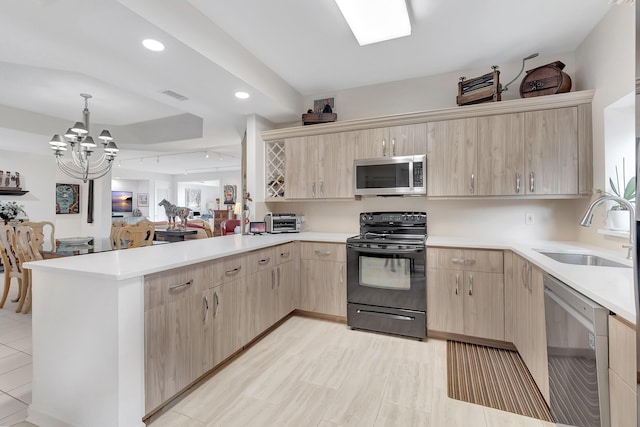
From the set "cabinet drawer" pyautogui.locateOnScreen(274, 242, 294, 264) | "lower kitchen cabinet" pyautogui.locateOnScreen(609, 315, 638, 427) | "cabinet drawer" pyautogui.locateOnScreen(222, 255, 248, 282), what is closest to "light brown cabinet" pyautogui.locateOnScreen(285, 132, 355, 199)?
"cabinet drawer" pyautogui.locateOnScreen(274, 242, 294, 264)

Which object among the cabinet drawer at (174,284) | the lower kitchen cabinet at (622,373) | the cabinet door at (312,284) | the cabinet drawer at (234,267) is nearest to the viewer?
the lower kitchen cabinet at (622,373)

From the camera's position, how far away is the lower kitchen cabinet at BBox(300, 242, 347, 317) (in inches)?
116

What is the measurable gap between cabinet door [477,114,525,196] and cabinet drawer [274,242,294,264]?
188cm

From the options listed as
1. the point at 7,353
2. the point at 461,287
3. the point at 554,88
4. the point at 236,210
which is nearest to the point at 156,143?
the point at 236,210

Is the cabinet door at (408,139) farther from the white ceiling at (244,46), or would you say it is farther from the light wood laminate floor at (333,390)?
the light wood laminate floor at (333,390)

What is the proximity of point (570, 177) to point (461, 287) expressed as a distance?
128 cm

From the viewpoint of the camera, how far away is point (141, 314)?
153cm

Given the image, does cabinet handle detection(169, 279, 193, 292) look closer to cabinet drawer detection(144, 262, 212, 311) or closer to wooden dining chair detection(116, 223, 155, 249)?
cabinet drawer detection(144, 262, 212, 311)

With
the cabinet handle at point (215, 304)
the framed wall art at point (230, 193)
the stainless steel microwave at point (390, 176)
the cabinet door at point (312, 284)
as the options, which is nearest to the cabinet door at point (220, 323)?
the cabinet handle at point (215, 304)

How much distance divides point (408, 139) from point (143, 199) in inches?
444

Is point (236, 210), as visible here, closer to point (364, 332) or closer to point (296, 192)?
point (296, 192)

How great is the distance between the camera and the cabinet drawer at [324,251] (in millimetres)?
2938

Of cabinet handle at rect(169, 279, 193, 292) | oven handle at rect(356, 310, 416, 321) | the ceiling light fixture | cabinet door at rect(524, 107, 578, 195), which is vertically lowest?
oven handle at rect(356, 310, 416, 321)

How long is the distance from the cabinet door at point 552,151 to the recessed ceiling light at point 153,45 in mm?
2955
